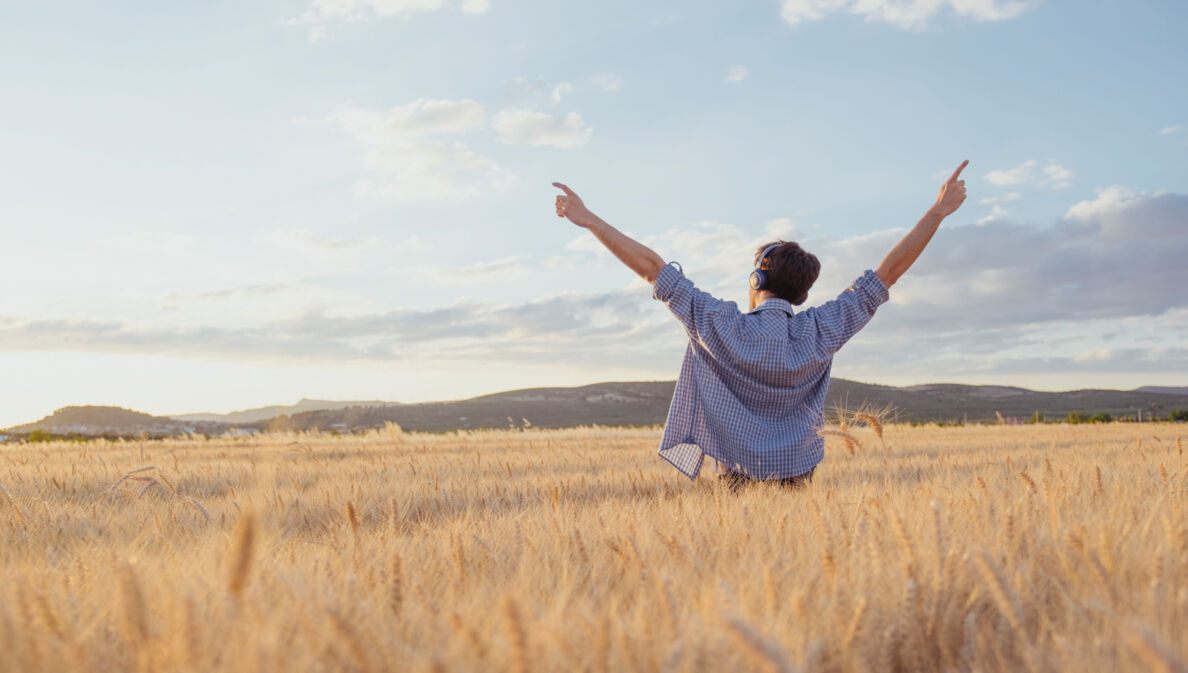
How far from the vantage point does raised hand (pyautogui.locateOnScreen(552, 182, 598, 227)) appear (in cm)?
438

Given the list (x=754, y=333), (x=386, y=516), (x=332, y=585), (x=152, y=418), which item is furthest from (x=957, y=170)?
(x=152, y=418)

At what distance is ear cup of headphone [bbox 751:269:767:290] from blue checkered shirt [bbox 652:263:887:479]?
0.42 feet

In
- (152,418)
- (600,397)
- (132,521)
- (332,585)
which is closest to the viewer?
(332,585)

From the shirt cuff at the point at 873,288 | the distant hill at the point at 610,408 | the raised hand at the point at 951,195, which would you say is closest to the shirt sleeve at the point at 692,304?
the shirt cuff at the point at 873,288

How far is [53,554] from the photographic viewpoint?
3100 mm

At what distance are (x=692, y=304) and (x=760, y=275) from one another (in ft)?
1.86

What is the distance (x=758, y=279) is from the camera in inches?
186

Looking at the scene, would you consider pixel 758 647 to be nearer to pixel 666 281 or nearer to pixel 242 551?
pixel 242 551

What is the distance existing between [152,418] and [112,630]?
171 feet

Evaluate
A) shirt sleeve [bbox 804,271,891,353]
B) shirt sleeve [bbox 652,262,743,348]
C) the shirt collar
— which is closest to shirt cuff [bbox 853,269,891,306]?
shirt sleeve [bbox 804,271,891,353]

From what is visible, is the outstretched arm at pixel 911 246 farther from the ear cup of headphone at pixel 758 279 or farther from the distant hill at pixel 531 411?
the distant hill at pixel 531 411

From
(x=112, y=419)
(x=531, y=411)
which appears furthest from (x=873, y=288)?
(x=531, y=411)

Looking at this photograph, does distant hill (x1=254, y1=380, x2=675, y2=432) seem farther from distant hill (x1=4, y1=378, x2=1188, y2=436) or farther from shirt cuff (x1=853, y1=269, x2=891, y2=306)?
shirt cuff (x1=853, y1=269, x2=891, y2=306)

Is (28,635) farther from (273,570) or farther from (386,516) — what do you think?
(386,516)
